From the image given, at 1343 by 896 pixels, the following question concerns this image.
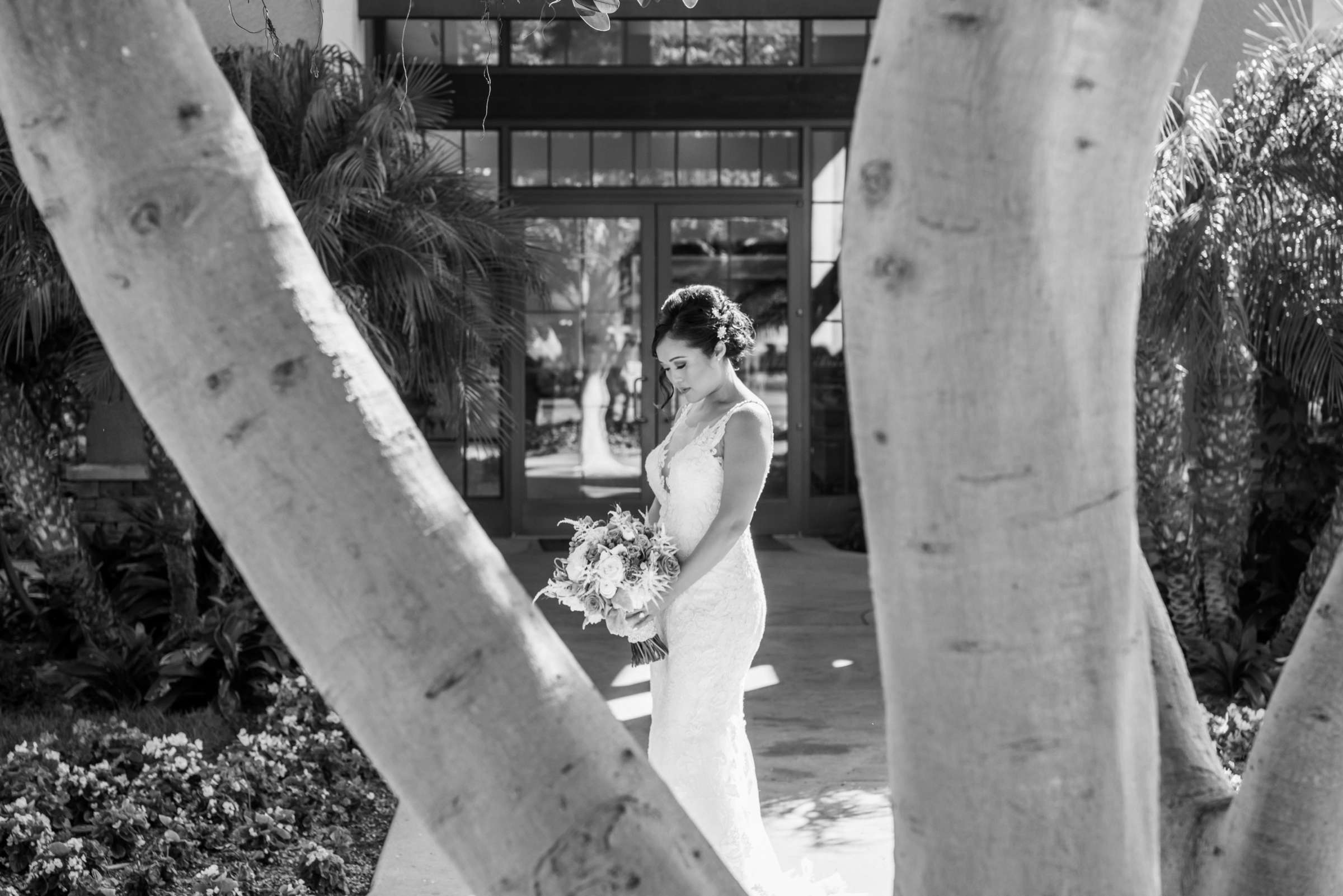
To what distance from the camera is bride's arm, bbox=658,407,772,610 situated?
4.16 metres

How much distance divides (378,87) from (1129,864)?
21.6 ft

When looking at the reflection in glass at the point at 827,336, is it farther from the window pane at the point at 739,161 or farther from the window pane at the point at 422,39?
the window pane at the point at 422,39

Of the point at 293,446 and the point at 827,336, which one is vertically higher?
the point at 293,446

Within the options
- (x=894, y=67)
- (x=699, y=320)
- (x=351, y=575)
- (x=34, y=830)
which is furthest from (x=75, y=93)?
(x=34, y=830)

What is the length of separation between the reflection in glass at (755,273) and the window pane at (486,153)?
4.80 ft

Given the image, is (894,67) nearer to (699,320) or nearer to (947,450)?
(947,450)

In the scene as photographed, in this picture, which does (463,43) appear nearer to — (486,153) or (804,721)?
(486,153)

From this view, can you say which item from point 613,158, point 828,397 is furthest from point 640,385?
point 613,158

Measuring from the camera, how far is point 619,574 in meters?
4.11

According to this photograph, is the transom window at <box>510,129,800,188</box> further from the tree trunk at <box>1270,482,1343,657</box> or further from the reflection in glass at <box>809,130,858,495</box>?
the tree trunk at <box>1270,482,1343,657</box>

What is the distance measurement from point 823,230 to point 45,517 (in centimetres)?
674

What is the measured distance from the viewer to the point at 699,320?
4.25 meters

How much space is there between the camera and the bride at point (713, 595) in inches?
166

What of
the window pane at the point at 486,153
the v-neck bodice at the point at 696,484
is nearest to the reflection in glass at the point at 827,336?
the window pane at the point at 486,153
